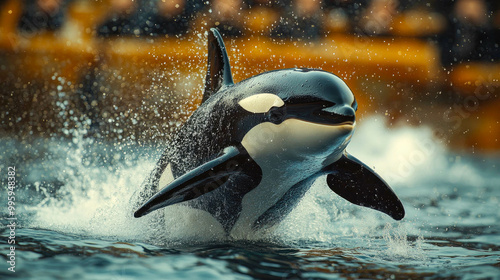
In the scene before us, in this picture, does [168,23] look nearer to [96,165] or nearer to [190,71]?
[190,71]

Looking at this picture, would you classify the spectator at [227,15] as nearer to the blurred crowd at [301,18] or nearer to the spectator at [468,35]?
the blurred crowd at [301,18]

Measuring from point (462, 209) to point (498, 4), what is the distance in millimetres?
15819

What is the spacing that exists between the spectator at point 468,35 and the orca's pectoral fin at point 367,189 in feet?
58.2

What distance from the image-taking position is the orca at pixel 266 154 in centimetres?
449

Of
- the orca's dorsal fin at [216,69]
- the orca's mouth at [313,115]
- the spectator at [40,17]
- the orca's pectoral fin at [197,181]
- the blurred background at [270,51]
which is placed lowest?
the orca's pectoral fin at [197,181]

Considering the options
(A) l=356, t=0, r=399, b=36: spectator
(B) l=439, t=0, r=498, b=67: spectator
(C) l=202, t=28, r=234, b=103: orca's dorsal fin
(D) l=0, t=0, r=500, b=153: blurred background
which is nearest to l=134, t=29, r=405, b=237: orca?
(C) l=202, t=28, r=234, b=103: orca's dorsal fin

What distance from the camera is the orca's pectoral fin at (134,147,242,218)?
466 centimetres

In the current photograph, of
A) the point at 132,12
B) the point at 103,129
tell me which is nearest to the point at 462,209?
the point at 132,12

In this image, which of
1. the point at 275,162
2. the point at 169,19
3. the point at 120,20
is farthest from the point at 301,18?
the point at 275,162

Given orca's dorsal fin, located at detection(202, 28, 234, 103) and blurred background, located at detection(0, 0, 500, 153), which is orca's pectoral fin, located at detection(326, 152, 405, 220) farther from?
blurred background, located at detection(0, 0, 500, 153)

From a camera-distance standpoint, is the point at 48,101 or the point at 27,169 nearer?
the point at 27,169

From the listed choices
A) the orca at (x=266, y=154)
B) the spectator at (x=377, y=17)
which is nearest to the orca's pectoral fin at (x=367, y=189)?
the orca at (x=266, y=154)

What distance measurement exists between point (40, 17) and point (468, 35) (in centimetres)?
1778

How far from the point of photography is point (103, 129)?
26.8 metres
